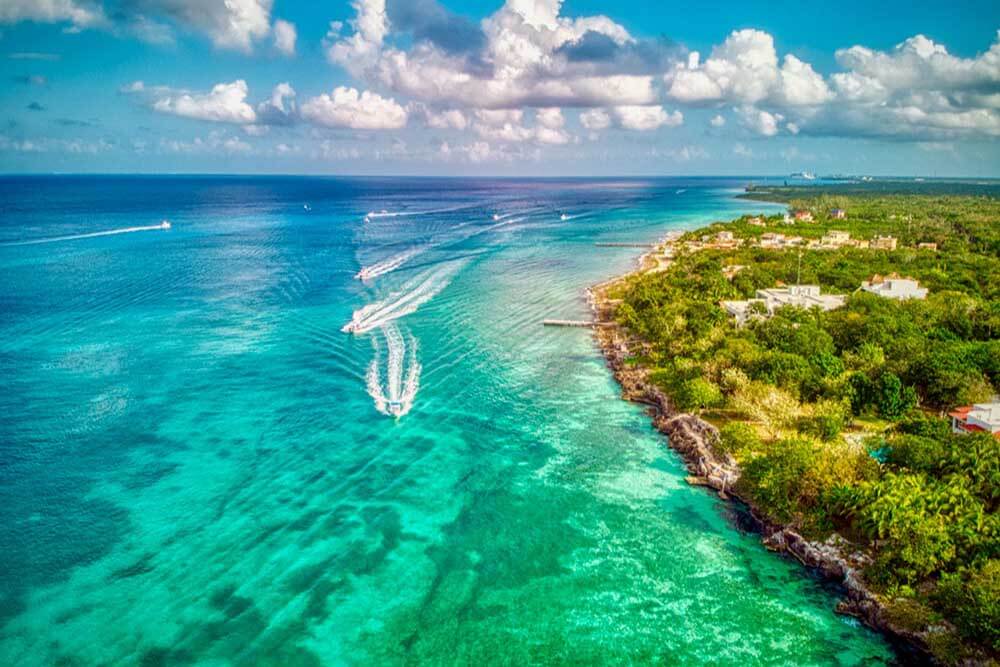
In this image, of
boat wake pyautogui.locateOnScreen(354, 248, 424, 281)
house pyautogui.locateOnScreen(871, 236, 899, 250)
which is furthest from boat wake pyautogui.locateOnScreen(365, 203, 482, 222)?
house pyautogui.locateOnScreen(871, 236, 899, 250)

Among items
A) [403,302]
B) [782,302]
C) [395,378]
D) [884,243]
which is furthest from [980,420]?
[884,243]

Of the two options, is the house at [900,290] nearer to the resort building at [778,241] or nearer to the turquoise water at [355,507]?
the turquoise water at [355,507]

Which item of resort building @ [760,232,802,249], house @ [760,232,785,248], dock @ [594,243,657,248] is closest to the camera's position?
resort building @ [760,232,802,249]

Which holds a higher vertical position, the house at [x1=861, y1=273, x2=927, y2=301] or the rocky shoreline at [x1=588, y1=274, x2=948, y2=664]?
the house at [x1=861, y1=273, x2=927, y2=301]

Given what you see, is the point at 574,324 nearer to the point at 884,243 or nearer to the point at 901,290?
the point at 901,290

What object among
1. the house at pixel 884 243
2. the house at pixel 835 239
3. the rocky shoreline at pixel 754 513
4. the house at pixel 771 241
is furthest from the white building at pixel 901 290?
the house at pixel 884 243

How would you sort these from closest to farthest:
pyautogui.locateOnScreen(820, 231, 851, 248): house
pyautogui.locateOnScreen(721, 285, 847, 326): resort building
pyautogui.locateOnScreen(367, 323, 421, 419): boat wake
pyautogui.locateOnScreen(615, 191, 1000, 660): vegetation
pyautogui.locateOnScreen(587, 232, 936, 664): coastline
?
pyautogui.locateOnScreen(587, 232, 936, 664): coastline
pyautogui.locateOnScreen(615, 191, 1000, 660): vegetation
pyautogui.locateOnScreen(367, 323, 421, 419): boat wake
pyautogui.locateOnScreen(721, 285, 847, 326): resort building
pyautogui.locateOnScreen(820, 231, 851, 248): house

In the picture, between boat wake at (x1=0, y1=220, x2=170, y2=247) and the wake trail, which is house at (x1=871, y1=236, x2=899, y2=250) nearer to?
the wake trail
